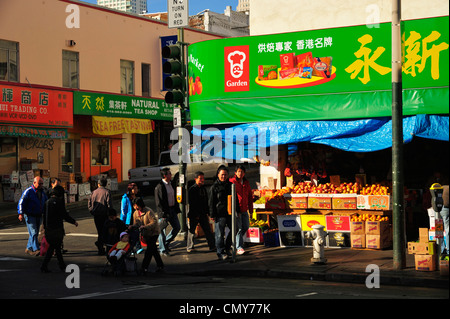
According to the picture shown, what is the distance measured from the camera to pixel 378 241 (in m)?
13.8

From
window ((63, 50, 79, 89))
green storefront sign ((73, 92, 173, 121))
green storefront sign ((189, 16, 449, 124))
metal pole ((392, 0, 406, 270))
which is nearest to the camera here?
metal pole ((392, 0, 406, 270))

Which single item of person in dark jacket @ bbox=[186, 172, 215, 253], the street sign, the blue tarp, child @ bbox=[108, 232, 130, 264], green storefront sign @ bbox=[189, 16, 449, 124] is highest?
the street sign

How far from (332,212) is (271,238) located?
1.53 m

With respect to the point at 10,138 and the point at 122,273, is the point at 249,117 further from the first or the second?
the point at 10,138

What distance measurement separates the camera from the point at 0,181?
27031 mm

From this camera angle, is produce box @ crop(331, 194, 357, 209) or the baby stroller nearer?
the baby stroller

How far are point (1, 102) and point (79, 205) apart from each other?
5.07 m

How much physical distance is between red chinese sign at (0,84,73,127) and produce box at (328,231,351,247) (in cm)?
1612

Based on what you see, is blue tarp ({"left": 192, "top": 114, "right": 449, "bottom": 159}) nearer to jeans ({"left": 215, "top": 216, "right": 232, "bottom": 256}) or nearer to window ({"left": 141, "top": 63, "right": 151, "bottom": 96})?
jeans ({"left": 215, "top": 216, "right": 232, "bottom": 256})

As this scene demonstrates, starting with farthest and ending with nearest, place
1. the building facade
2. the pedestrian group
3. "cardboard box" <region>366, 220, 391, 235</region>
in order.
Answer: the building facade → "cardboard box" <region>366, 220, 391, 235</region> → the pedestrian group

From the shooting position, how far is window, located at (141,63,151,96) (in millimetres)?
34844

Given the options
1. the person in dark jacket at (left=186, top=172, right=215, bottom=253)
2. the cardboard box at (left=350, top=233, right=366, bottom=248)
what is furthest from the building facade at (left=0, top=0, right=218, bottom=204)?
the cardboard box at (left=350, top=233, right=366, bottom=248)

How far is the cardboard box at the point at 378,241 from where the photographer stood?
13.8 m
